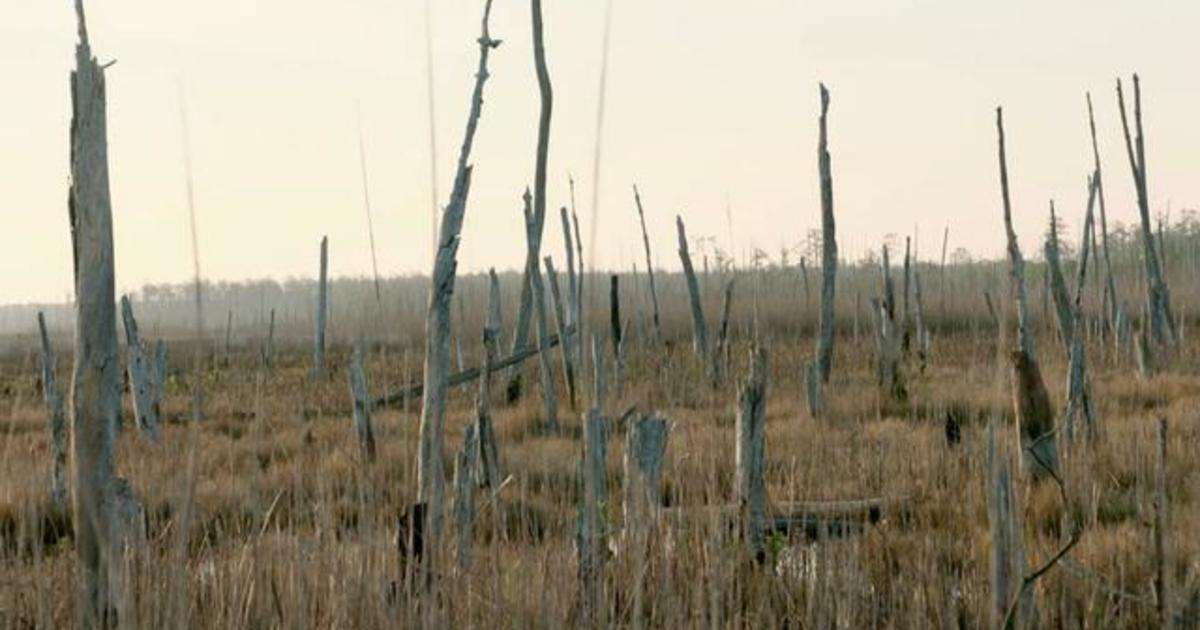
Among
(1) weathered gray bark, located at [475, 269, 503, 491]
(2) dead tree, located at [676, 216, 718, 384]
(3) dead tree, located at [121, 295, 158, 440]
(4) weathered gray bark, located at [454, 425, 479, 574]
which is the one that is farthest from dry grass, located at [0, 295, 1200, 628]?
(2) dead tree, located at [676, 216, 718, 384]

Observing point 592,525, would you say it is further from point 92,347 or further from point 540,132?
point 540,132

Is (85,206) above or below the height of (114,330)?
above

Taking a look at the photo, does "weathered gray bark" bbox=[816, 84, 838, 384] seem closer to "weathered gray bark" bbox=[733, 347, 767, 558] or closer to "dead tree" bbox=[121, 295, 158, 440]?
"dead tree" bbox=[121, 295, 158, 440]

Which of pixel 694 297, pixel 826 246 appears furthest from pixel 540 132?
pixel 694 297

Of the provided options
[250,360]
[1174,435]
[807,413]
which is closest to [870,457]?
[1174,435]

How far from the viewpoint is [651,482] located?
390 centimetres

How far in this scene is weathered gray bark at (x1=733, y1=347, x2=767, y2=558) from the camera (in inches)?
177

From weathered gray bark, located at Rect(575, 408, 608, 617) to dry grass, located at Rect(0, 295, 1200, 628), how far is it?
0.26 ft

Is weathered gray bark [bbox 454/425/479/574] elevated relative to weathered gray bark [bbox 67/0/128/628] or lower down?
lower down

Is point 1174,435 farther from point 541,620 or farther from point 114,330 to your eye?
point 114,330

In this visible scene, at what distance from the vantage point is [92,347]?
9.39ft

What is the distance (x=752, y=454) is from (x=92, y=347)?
234cm

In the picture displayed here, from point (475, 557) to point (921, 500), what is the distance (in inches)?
89.4

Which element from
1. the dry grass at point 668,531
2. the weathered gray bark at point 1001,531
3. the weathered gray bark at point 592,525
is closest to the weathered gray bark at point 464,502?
the dry grass at point 668,531
